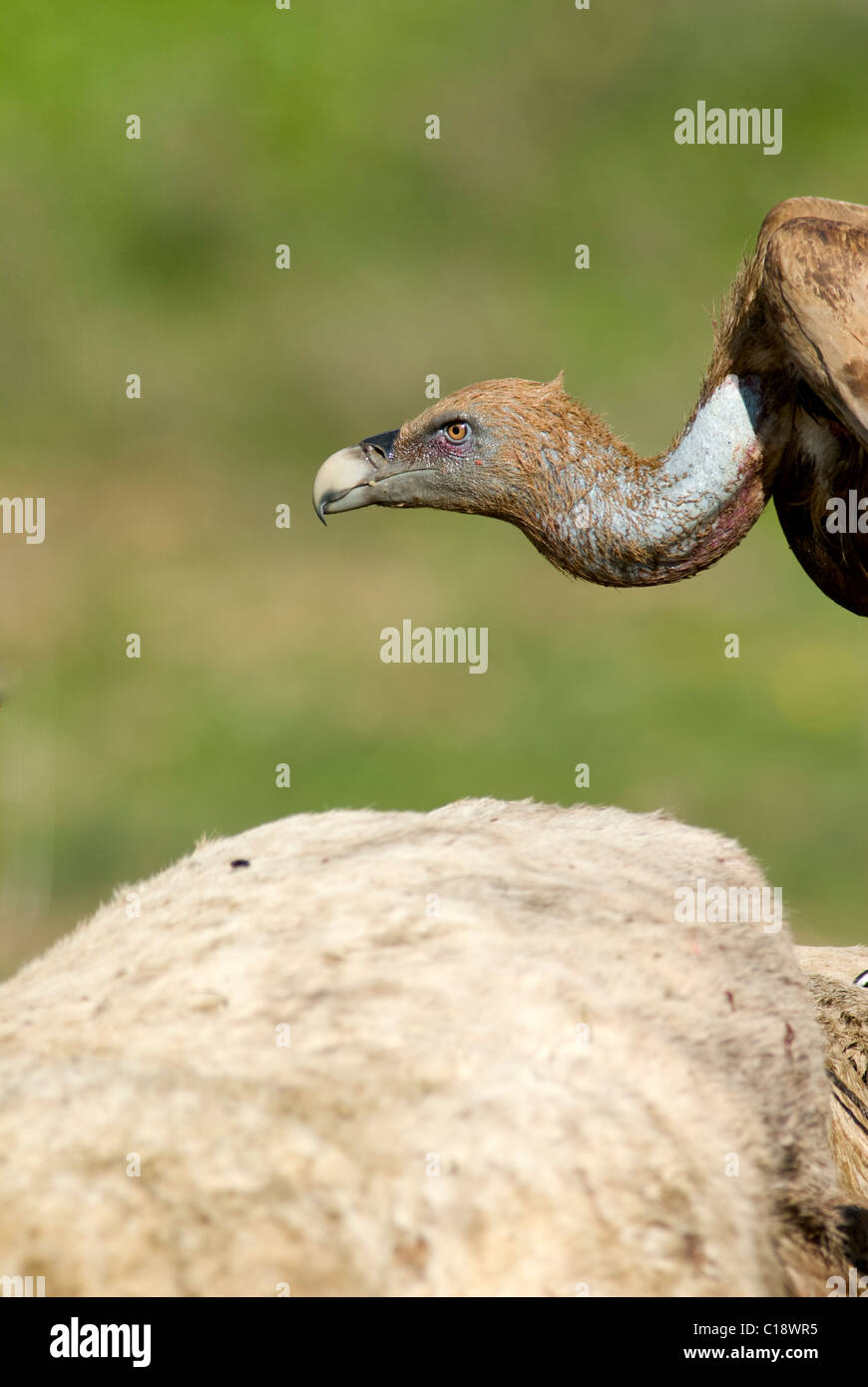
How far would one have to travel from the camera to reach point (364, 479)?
773cm

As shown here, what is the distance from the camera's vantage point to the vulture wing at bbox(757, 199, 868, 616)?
5.99 m

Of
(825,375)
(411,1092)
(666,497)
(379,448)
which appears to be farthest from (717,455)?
(411,1092)

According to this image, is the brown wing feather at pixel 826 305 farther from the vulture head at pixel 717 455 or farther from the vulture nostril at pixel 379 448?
the vulture nostril at pixel 379 448

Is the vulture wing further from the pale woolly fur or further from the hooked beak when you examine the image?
the pale woolly fur

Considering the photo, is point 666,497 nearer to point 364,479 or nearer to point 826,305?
point 826,305

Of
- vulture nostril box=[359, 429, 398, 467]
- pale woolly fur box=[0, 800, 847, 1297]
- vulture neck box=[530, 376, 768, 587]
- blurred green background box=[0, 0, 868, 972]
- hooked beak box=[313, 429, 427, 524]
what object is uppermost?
blurred green background box=[0, 0, 868, 972]

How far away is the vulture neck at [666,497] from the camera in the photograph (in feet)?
22.6

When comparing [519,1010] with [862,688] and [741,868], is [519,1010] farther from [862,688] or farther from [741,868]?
[862,688]

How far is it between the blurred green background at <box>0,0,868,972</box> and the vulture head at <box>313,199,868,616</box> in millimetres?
8734

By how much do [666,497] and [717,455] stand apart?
292 millimetres

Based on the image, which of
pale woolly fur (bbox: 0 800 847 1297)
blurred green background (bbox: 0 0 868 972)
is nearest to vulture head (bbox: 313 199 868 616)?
pale woolly fur (bbox: 0 800 847 1297)

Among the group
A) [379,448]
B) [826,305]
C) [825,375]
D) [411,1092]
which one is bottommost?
[411,1092]

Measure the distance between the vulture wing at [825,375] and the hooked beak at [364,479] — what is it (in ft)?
5.43

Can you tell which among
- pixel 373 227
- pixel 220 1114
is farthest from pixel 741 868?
pixel 373 227
